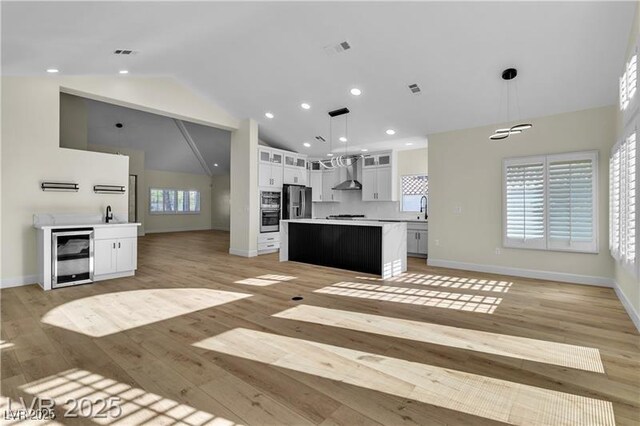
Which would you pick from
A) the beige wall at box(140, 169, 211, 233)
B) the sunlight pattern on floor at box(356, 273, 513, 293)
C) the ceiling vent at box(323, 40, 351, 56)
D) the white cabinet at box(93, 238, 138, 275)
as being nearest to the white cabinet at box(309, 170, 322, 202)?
the sunlight pattern on floor at box(356, 273, 513, 293)

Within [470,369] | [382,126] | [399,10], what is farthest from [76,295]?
[382,126]

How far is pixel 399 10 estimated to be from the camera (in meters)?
3.75

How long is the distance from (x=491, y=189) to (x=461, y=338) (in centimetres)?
375

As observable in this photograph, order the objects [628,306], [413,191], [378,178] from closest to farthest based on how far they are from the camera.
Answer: [628,306]
[378,178]
[413,191]

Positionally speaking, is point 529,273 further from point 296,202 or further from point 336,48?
point 296,202

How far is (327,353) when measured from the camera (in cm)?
250

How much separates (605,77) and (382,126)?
136 inches

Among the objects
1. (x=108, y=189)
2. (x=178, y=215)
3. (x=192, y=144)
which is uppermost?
(x=192, y=144)

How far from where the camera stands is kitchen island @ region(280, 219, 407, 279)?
5.36 metres

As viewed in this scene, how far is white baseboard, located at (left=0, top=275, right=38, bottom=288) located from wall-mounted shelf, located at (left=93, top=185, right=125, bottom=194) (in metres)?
1.53

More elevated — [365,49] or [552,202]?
[365,49]

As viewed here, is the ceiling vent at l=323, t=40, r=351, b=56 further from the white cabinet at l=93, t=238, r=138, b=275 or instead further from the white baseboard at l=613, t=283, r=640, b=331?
the white baseboard at l=613, t=283, r=640, b=331

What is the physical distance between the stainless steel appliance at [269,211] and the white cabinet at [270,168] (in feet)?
0.75

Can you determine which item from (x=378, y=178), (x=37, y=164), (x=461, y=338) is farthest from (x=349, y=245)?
(x=37, y=164)
